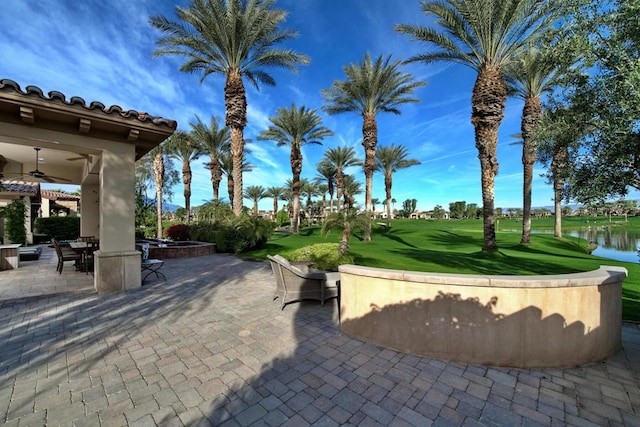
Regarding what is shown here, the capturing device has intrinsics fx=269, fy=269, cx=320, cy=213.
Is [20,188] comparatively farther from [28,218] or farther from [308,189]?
[308,189]

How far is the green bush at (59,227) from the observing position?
18.9m

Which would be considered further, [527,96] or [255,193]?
[255,193]

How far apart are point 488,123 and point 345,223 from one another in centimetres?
855

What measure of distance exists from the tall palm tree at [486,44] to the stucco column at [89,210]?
50.2ft

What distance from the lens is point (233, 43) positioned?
1522 centimetres

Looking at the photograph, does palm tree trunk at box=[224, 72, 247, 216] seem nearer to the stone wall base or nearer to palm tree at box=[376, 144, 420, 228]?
the stone wall base

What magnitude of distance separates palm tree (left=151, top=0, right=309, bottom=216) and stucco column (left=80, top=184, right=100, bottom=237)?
699 centimetres

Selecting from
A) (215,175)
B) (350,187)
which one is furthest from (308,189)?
(215,175)

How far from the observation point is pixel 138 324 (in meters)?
4.51

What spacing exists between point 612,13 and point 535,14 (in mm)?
9161

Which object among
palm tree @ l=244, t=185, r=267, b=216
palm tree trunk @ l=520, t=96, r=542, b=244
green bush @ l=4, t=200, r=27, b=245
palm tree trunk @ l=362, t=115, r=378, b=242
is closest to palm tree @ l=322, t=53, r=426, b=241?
palm tree trunk @ l=362, t=115, r=378, b=242

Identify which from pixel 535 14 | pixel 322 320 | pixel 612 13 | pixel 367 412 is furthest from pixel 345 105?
pixel 367 412

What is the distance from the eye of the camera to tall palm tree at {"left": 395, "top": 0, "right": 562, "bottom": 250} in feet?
35.9

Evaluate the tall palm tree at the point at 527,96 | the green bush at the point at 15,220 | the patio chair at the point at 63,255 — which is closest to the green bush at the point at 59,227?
the green bush at the point at 15,220
